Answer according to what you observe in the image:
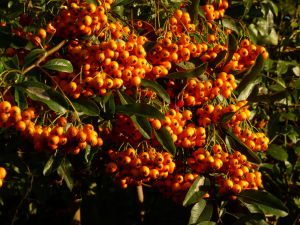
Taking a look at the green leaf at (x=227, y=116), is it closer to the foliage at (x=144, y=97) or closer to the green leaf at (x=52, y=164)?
the foliage at (x=144, y=97)

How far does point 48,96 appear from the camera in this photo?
1.82 metres

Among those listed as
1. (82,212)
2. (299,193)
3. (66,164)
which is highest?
(66,164)

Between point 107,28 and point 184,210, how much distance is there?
1.97 meters

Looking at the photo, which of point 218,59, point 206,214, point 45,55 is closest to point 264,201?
point 206,214

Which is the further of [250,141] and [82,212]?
[82,212]

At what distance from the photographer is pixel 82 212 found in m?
3.91

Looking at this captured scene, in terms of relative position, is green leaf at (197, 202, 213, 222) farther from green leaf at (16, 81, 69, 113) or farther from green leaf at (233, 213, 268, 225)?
green leaf at (16, 81, 69, 113)

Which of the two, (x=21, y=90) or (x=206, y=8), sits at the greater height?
(x=206, y=8)

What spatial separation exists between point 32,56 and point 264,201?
1.33m

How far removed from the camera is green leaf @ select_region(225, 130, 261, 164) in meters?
2.11

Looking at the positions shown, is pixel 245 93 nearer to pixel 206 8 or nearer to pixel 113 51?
pixel 206 8

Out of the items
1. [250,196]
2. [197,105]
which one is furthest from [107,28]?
[250,196]

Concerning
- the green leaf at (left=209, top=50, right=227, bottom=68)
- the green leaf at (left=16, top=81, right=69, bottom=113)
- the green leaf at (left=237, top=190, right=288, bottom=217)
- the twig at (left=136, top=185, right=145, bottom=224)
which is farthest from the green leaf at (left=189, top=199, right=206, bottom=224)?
the twig at (left=136, top=185, right=145, bottom=224)

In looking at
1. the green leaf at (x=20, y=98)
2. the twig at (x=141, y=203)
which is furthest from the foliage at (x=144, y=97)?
the twig at (x=141, y=203)
